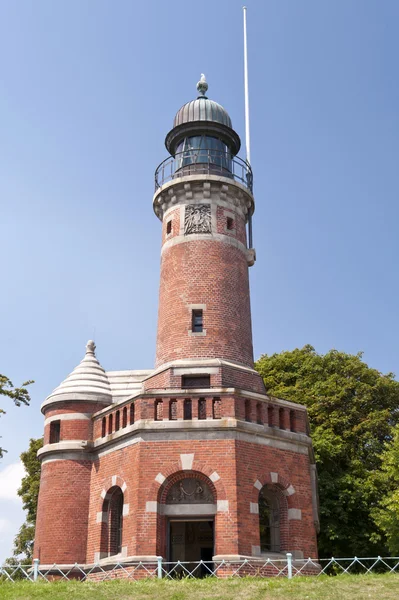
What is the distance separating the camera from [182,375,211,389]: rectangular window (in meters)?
25.1

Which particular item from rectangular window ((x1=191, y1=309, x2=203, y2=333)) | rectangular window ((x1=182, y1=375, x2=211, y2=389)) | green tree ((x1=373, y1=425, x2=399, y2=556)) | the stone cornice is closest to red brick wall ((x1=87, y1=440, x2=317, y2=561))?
rectangular window ((x1=182, y1=375, x2=211, y2=389))

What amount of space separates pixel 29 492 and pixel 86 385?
16.1 m

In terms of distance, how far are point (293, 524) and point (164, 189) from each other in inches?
568

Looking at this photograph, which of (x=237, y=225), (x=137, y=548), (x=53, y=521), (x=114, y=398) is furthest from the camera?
(x=237, y=225)

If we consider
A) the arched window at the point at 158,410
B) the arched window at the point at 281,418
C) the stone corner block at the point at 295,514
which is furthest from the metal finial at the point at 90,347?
the stone corner block at the point at 295,514

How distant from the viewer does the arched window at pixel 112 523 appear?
23.7 metres

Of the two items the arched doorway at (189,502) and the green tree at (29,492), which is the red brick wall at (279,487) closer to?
the arched doorway at (189,502)

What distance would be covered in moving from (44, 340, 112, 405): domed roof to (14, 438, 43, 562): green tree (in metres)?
13.4

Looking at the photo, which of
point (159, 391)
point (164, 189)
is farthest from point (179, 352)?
point (164, 189)

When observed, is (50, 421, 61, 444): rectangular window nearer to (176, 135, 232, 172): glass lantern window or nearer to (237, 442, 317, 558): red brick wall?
(237, 442, 317, 558): red brick wall

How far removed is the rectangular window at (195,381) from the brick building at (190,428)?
0.04m

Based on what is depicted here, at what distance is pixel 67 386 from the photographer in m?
27.5

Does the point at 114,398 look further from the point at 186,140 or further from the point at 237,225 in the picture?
the point at 186,140

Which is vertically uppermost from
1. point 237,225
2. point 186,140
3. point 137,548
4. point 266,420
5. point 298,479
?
point 186,140
